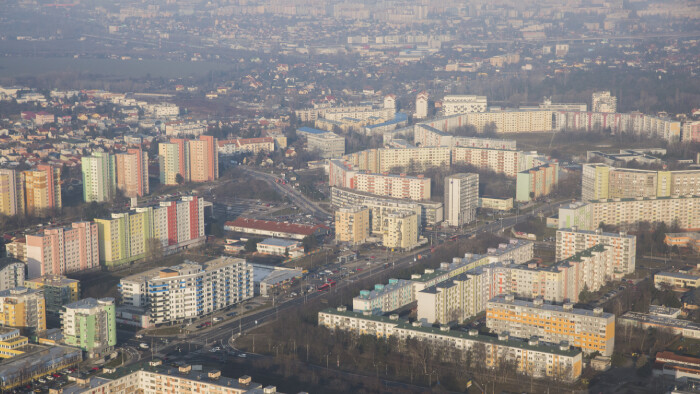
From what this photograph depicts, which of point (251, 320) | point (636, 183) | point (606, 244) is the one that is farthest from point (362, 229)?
point (636, 183)

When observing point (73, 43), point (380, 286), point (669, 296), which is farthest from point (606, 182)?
point (73, 43)

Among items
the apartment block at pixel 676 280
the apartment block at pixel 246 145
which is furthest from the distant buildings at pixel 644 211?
the apartment block at pixel 246 145

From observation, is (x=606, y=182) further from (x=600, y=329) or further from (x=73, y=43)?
(x=73, y=43)

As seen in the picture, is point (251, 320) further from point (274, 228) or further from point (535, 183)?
point (535, 183)

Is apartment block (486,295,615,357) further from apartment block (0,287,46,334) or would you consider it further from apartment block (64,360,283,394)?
apartment block (0,287,46,334)

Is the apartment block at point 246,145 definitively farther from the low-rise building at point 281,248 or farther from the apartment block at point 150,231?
the low-rise building at point 281,248

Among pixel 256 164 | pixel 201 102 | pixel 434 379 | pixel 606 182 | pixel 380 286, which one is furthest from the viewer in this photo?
pixel 201 102

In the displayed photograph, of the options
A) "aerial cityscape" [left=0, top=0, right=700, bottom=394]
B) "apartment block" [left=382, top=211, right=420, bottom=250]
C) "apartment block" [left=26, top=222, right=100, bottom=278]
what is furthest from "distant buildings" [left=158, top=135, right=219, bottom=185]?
"apartment block" [left=382, top=211, right=420, bottom=250]
